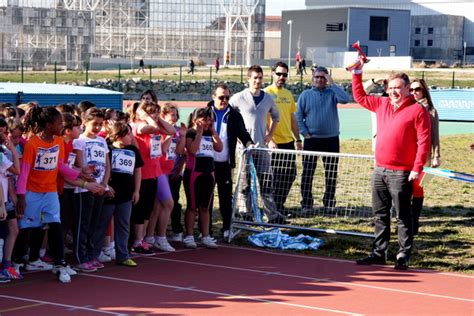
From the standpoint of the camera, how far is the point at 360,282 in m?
10.4

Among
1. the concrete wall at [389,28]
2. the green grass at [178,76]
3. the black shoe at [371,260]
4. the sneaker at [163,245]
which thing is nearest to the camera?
the black shoe at [371,260]

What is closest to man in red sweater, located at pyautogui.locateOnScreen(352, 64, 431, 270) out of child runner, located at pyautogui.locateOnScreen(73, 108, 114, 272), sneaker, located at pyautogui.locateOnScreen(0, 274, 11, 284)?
child runner, located at pyautogui.locateOnScreen(73, 108, 114, 272)

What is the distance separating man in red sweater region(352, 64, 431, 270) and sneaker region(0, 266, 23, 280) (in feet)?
12.6

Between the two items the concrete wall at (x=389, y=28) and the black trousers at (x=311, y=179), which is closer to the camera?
the black trousers at (x=311, y=179)

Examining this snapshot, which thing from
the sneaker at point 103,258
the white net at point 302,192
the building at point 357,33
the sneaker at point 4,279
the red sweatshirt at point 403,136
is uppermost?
the building at point 357,33

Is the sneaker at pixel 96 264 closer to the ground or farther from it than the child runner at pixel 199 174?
closer to the ground

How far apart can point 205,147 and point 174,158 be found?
40cm

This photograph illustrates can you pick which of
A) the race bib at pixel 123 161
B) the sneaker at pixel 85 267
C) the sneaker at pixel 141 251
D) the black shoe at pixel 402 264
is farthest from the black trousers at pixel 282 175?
the sneaker at pixel 85 267

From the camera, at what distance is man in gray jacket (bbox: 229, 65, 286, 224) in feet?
43.4

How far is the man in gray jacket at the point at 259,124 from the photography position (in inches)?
521

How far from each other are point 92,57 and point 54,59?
4712 millimetres

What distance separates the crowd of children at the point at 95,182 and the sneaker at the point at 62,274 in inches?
0.4

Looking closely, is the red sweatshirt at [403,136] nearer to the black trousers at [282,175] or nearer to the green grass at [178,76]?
the black trousers at [282,175]

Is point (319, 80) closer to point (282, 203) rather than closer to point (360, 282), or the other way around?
point (282, 203)
